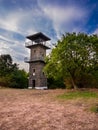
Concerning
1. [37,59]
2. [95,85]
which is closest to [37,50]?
[37,59]

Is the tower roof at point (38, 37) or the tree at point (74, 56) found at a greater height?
the tower roof at point (38, 37)

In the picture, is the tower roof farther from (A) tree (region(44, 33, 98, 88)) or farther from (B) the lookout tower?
(A) tree (region(44, 33, 98, 88))

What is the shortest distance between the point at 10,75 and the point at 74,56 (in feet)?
78.3

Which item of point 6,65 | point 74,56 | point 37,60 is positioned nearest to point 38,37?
point 37,60

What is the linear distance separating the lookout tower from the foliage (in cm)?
426

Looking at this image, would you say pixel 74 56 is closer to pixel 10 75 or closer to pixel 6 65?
pixel 10 75

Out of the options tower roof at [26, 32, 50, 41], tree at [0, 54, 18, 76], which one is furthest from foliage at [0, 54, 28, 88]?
tower roof at [26, 32, 50, 41]

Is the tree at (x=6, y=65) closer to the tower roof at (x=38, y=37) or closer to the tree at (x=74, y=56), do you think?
the tower roof at (x=38, y=37)

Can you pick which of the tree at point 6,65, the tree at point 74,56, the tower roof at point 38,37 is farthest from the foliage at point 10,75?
the tree at point 74,56

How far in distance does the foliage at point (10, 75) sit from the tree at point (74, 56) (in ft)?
61.4

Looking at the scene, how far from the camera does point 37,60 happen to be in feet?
142

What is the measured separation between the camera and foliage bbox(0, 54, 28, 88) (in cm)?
4362

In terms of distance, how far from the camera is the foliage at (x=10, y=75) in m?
43.6

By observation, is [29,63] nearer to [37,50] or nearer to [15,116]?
[37,50]
